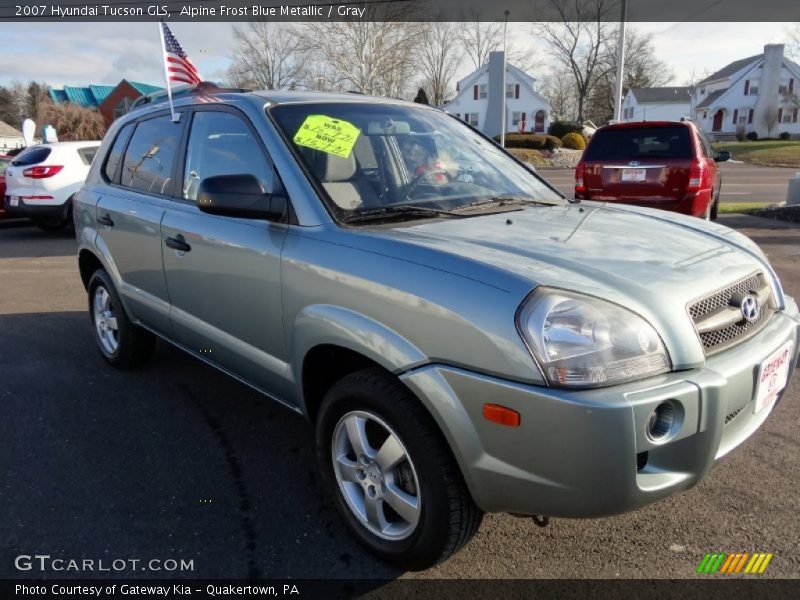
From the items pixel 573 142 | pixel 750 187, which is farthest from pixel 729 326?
pixel 573 142

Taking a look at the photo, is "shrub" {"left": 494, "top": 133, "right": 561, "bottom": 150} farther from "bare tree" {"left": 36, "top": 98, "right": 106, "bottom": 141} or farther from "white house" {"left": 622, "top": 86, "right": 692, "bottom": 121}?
"white house" {"left": 622, "top": 86, "right": 692, "bottom": 121}

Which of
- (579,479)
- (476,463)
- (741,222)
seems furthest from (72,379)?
(741,222)

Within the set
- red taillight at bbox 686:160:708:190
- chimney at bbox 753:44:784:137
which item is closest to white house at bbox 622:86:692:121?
chimney at bbox 753:44:784:137

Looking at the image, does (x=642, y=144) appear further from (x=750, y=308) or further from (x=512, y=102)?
(x=512, y=102)

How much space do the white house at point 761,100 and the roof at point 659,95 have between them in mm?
5833

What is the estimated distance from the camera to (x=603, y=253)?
2.27 meters

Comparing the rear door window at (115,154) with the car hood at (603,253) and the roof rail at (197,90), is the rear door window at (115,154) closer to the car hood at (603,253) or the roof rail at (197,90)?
the roof rail at (197,90)

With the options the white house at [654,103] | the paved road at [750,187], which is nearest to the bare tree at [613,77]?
the white house at [654,103]

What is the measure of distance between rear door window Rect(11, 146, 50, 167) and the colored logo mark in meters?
11.3

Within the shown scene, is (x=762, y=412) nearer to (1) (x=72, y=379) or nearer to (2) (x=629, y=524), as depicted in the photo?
(2) (x=629, y=524)

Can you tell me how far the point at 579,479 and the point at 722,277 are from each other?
0.97 m

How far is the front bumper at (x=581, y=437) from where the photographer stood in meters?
1.79

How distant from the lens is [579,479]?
185cm

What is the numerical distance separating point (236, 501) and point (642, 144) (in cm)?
727
